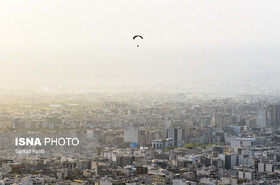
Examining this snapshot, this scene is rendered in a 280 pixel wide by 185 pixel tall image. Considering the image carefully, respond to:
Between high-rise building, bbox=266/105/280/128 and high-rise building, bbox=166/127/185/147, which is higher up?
high-rise building, bbox=266/105/280/128

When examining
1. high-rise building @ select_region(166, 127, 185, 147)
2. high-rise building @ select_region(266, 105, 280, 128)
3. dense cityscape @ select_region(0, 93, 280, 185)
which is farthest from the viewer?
high-rise building @ select_region(266, 105, 280, 128)

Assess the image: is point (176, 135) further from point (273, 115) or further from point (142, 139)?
point (273, 115)

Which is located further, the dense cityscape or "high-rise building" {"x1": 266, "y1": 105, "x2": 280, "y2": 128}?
"high-rise building" {"x1": 266, "y1": 105, "x2": 280, "y2": 128}

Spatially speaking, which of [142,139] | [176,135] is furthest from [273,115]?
[142,139]

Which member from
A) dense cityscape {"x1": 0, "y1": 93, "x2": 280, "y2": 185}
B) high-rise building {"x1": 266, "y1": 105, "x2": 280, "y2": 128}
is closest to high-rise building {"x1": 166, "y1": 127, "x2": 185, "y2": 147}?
dense cityscape {"x1": 0, "y1": 93, "x2": 280, "y2": 185}

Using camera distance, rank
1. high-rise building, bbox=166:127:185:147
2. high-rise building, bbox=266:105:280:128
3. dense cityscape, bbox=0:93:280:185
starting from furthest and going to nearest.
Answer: high-rise building, bbox=266:105:280:128 → high-rise building, bbox=166:127:185:147 → dense cityscape, bbox=0:93:280:185

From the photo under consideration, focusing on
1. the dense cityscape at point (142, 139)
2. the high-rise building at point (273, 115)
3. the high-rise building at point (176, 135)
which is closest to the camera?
the dense cityscape at point (142, 139)

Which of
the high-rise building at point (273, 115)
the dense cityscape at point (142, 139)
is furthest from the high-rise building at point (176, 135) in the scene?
the high-rise building at point (273, 115)

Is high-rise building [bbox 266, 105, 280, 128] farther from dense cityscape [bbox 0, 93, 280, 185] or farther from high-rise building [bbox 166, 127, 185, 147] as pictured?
high-rise building [bbox 166, 127, 185, 147]

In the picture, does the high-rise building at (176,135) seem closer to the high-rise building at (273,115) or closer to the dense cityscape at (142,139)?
the dense cityscape at (142,139)
